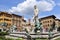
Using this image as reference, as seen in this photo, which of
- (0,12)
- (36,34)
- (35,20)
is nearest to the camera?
(36,34)

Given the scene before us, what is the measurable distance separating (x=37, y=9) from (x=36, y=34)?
5.69m

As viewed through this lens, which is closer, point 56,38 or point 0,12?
point 56,38

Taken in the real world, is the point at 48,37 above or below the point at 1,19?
below

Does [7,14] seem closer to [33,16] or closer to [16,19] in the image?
[16,19]

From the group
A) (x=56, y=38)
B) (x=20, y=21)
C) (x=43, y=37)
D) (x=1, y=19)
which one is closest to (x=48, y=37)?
(x=43, y=37)

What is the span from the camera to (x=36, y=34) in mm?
28859

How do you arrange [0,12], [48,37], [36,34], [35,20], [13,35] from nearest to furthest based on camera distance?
1. [48,37]
2. [36,34]
3. [35,20]
4. [13,35]
5. [0,12]

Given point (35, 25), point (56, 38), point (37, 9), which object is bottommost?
point (56, 38)

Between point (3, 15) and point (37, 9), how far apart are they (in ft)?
190

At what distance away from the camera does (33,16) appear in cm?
3266

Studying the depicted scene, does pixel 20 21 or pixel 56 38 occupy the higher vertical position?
pixel 20 21

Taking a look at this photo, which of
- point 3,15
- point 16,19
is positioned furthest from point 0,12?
point 16,19

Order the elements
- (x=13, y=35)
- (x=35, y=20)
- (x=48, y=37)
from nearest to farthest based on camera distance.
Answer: (x=48, y=37), (x=35, y=20), (x=13, y=35)

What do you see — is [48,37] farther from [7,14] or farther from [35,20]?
[7,14]
